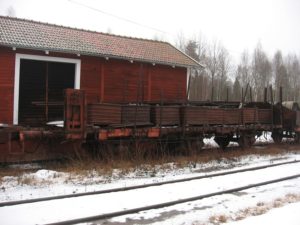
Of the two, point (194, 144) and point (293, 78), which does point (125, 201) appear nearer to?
point (194, 144)

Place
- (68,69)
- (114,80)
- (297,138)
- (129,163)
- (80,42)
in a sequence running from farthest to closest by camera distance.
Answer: (297,138), (114,80), (80,42), (68,69), (129,163)

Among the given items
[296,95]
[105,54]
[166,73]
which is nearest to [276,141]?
[166,73]

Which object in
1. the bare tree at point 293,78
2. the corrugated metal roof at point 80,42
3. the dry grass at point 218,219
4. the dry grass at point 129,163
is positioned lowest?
the dry grass at point 218,219

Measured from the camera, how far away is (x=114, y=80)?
17.7m

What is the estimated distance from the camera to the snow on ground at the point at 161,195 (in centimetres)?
675

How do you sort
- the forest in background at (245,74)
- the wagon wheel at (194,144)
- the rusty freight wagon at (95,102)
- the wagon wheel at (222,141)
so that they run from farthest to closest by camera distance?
the forest in background at (245,74), the wagon wheel at (222,141), the wagon wheel at (194,144), the rusty freight wagon at (95,102)

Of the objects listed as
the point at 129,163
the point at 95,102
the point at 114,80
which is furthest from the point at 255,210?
the point at 114,80

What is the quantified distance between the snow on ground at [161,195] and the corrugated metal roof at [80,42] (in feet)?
21.5

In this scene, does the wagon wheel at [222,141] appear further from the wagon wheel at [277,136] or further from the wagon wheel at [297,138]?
the wagon wheel at [297,138]

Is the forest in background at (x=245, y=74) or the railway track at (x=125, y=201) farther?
the forest in background at (x=245, y=74)

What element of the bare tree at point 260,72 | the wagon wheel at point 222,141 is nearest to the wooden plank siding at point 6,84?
the wagon wheel at point 222,141

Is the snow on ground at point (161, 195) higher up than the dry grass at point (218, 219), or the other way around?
the snow on ground at point (161, 195)

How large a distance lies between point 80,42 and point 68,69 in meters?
1.52

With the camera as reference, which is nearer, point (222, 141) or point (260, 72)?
point (222, 141)
